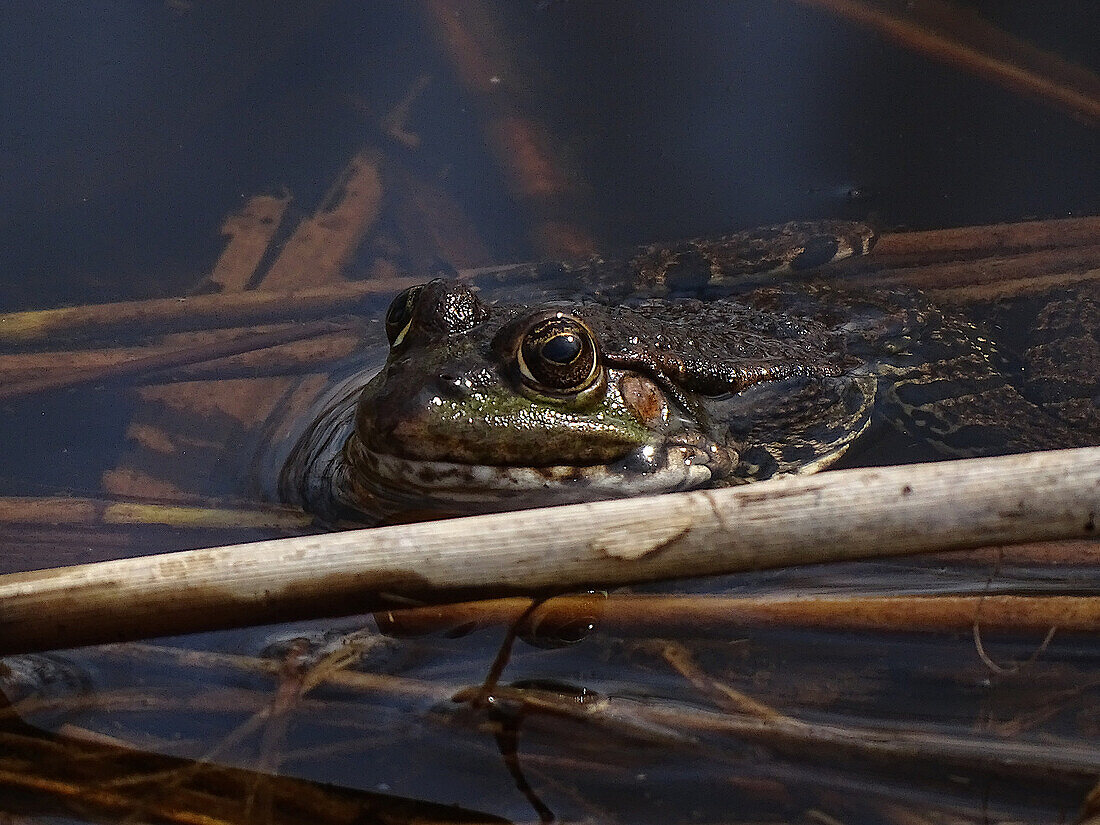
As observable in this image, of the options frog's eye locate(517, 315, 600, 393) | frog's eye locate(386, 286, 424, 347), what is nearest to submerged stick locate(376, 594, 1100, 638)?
frog's eye locate(517, 315, 600, 393)

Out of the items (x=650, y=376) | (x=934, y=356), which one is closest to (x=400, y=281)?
(x=650, y=376)

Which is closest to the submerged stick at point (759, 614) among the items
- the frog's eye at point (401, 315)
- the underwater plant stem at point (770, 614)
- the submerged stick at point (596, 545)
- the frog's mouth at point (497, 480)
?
the underwater plant stem at point (770, 614)

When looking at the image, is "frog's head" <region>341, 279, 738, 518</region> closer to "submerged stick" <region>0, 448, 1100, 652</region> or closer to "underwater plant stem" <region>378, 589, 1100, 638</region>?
"underwater plant stem" <region>378, 589, 1100, 638</region>

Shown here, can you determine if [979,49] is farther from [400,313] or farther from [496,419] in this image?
[496,419]

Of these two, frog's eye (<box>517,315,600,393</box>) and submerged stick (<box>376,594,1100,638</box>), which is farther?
frog's eye (<box>517,315,600,393</box>)

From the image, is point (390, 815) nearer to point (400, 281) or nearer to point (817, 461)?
point (817, 461)

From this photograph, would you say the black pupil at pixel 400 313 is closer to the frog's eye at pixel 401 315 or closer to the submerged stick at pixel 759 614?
the frog's eye at pixel 401 315

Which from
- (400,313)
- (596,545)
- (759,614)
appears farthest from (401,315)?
(596,545)
